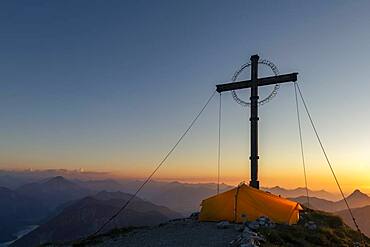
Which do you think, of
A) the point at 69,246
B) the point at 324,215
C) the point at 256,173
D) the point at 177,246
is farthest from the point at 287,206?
the point at 69,246

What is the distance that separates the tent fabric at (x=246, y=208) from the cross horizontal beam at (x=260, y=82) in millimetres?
9161

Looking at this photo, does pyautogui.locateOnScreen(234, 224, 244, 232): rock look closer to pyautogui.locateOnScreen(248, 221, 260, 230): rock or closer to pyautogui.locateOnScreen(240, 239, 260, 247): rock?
pyautogui.locateOnScreen(248, 221, 260, 230): rock

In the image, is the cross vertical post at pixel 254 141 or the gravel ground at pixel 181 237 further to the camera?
the cross vertical post at pixel 254 141

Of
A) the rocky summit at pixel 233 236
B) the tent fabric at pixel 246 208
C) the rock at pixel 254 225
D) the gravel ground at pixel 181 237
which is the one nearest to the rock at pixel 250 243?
the rocky summit at pixel 233 236

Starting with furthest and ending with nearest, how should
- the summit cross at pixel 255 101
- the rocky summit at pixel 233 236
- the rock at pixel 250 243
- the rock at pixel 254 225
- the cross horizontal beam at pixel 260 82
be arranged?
the summit cross at pixel 255 101 < the cross horizontal beam at pixel 260 82 < the rock at pixel 254 225 < the rocky summit at pixel 233 236 < the rock at pixel 250 243

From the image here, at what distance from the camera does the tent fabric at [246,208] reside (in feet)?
82.9

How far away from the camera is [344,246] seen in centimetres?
2159

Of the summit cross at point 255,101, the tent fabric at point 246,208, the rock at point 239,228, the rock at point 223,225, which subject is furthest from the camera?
the summit cross at point 255,101

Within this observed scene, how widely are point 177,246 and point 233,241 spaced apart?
9.45 feet

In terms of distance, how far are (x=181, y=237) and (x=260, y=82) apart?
15725 mm

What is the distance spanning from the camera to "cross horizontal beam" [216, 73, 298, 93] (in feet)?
99.4

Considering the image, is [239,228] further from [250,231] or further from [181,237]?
[181,237]

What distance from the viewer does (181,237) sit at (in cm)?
2112

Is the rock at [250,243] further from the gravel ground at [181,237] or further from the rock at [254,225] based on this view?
the rock at [254,225]
